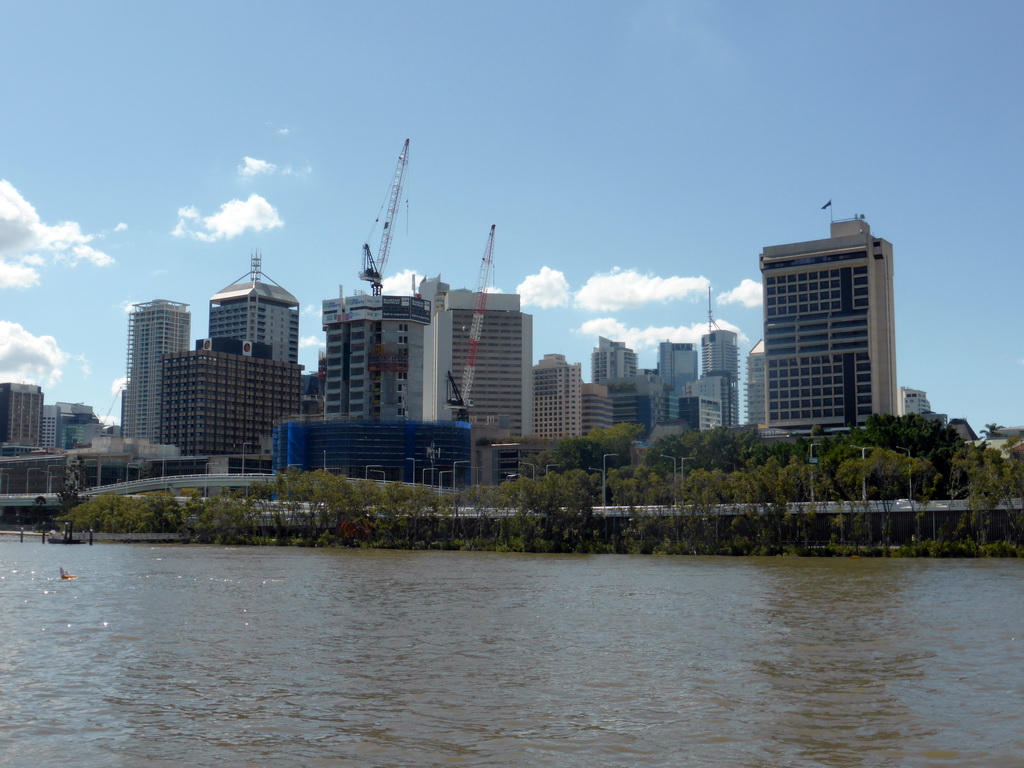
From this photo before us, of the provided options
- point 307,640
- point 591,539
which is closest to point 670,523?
point 591,539

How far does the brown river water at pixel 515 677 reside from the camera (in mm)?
26641

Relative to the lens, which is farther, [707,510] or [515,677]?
[707,510]

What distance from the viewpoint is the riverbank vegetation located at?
12288cm

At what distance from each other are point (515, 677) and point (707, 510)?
99.0 metres

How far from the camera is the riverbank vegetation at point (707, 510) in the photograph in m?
123

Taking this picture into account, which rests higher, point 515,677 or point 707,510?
point 707,510

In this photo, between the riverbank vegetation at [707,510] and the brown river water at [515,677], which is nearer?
the brown river water at [515,677]

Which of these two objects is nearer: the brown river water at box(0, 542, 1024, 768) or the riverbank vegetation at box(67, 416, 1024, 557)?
the brown river water at box(0, 542, 1024, 768)

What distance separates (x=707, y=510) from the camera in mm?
132750

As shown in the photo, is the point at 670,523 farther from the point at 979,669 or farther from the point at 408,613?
the point at 979,669

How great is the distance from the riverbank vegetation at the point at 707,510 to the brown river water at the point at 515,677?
5029 cm

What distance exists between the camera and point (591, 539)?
146 metres

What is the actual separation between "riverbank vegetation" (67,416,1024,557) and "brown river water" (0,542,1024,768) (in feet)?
165

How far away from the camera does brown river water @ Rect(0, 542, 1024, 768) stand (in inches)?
1049
